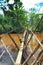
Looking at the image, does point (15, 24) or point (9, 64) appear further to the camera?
point (15, 24)

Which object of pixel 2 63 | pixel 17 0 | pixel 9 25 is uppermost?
pixel 17 0

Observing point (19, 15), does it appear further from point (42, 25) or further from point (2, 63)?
point (2, 63)

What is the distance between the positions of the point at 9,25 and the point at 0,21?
392mm

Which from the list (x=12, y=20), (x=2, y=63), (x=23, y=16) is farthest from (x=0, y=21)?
(x=2, y=63)

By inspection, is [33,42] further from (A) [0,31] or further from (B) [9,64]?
(B) [9,64]

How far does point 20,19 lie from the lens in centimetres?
541

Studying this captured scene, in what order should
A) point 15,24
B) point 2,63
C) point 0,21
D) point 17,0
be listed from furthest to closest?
point 15,24 < point 0,21 < point 2,63 < point 17,0

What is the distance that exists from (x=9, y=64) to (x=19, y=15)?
236cm

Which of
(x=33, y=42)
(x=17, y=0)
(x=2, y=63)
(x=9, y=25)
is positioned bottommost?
(x=33, y=42)

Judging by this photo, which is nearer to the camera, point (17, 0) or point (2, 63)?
point (17, 0)

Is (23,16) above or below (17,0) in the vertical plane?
below

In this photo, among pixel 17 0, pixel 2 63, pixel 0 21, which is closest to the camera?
pixel 17 0

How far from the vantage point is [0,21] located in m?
5.15

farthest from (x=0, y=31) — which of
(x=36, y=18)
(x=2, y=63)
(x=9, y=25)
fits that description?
(x=2, y=63)
